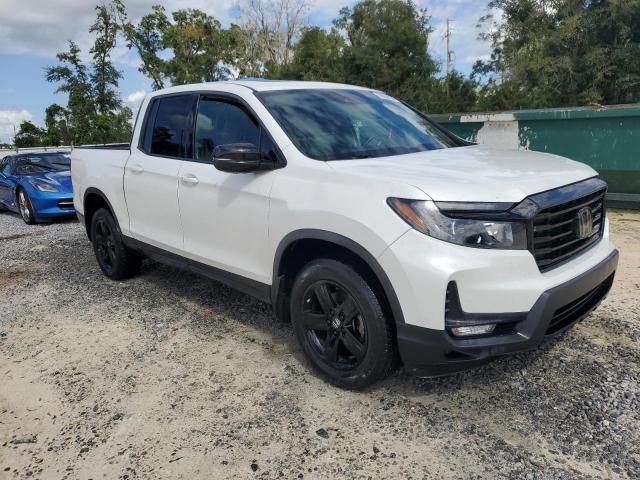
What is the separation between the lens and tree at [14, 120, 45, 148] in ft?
116

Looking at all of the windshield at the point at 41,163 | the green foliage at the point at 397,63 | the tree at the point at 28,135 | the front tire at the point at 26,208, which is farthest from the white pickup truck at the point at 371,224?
the tree at the point at 28,135

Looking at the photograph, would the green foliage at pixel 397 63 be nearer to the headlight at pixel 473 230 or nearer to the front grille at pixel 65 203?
the front grille at pixel 65 203

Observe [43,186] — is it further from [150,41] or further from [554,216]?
[150,41]

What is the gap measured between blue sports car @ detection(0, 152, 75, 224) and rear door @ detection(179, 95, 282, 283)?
6982 millimetres

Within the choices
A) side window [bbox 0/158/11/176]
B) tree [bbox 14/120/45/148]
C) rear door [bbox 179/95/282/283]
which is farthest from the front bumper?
tree [bbox 14/120/45/148]

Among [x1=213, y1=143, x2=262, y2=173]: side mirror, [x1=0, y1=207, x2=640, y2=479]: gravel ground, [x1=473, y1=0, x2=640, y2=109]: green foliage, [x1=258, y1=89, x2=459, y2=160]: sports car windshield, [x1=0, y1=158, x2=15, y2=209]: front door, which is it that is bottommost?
[x1=0, y1=207, x2=640, y2=479]: gravel ground

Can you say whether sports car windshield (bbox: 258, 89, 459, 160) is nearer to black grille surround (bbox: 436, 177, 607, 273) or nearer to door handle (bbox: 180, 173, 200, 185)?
door handle (bbox: 180, 173, 200, 185)

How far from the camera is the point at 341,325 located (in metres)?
3.09

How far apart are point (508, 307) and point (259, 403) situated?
1518 mm

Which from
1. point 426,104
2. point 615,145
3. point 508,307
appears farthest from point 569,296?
point 426,104

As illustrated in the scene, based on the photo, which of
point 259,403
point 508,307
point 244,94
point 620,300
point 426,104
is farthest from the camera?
point 426,104

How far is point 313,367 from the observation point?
3.41 metres

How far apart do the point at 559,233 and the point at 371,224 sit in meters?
0.98

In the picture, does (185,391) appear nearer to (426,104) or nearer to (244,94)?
(244,94)
